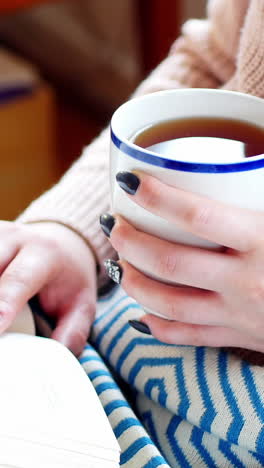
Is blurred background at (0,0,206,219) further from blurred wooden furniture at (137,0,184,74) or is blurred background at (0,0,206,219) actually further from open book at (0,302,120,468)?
open book at (0,302,120,468)

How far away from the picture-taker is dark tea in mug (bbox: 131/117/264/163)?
0.38 metres

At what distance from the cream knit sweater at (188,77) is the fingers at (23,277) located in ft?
0.23

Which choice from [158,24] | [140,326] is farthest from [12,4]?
[140,326]

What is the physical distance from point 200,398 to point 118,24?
1.48 meters

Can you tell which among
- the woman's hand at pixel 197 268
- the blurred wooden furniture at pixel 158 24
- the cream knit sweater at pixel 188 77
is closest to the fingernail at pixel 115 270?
the woman's hand at pixel 197 268

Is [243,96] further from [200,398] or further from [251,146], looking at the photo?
[200,398]

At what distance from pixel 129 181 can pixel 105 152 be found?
259 millimetres

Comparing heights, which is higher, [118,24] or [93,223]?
[93,223]

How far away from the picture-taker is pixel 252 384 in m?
0.41

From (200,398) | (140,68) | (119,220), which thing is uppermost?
(119,220)

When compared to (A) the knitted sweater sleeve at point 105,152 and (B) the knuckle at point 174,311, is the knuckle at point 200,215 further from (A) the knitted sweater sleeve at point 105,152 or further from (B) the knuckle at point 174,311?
(A) the knitted sweater sleeve at point 105,152

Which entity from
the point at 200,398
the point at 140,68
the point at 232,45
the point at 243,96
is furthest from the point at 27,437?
the point at 140,68

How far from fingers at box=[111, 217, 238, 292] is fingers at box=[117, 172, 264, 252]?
14mm

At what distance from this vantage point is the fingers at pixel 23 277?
0.44 metres
